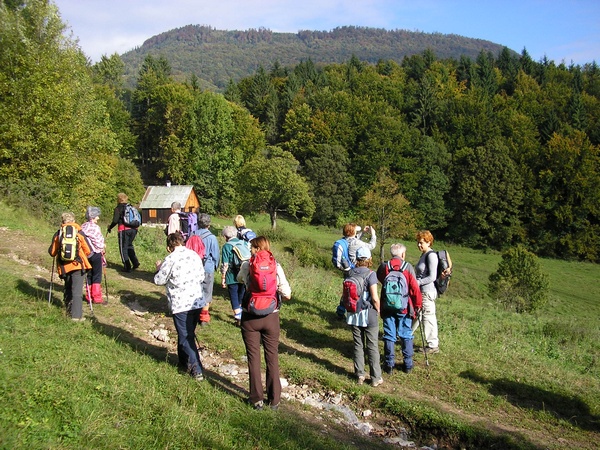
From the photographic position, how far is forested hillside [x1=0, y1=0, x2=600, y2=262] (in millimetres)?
52594

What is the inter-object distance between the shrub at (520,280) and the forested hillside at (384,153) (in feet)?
52.7

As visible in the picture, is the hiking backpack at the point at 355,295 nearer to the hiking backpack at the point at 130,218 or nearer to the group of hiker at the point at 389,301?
the group of hiker at the point at 389,301

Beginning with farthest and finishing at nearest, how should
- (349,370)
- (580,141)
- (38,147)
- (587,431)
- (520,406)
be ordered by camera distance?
(580,141), (38,147), (349,370), (520,406), (587,431)

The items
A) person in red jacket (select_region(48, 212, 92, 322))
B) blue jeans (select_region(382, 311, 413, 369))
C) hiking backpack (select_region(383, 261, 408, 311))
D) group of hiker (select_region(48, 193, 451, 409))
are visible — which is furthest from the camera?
person in red jacket (select_region(48, 212, 92, 322))

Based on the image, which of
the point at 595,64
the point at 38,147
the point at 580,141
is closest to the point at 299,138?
the point at 580,141

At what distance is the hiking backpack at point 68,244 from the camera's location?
7.80 m

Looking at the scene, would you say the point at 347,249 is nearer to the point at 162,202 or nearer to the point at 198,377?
the point at 198,377

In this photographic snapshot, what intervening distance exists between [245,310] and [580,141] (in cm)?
6714

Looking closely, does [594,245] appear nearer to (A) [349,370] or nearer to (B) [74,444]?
(A) [349,370]

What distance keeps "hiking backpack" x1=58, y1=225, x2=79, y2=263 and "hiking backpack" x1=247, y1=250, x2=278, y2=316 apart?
381cm

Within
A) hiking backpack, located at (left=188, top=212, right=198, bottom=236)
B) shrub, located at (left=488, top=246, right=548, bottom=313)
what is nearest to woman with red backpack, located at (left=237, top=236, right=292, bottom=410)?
hiking backpack, located at (left=188, top=212, right=198, bottom=236)

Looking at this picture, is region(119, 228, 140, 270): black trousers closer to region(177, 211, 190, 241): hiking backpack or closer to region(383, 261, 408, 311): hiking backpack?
region(177, 211, 190, 241): hiking backpack

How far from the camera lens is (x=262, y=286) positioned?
5609mm

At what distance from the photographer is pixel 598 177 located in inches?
2248
